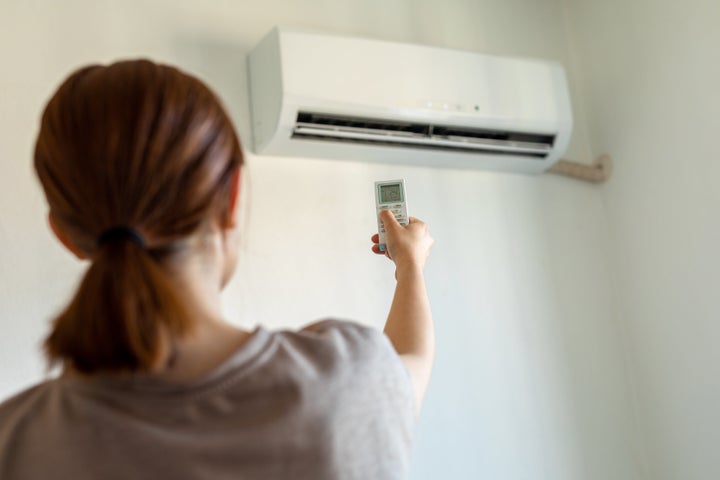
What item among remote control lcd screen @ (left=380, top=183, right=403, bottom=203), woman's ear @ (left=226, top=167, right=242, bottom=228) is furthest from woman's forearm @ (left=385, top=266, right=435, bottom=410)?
remote control lcd screen @ (left=380, top=183, right=403, bottom=203)

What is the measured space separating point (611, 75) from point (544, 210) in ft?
1.45

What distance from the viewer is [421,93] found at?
73.9 inches

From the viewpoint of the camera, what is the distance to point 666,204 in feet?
6.83

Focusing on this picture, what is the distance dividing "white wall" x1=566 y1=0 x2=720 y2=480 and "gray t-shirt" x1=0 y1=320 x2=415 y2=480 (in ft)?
5.06

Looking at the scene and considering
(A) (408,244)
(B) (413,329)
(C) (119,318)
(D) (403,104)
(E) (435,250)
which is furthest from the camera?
(E) (435,250)

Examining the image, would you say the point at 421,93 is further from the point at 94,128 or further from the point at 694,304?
the point at 94,128

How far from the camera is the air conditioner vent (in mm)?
1790

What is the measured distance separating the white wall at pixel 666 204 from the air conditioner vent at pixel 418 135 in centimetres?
29

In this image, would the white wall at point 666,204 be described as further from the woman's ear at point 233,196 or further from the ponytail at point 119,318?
the ponytail at point 119,318

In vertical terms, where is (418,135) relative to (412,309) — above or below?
above

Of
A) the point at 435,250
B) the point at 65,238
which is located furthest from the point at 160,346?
the point at 435,250

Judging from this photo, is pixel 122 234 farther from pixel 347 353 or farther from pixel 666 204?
pixel 666 204

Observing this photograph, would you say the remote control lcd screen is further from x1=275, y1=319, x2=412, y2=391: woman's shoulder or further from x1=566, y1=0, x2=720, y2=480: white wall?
x1=566, y1=0, x2=720, y2=480: white wall

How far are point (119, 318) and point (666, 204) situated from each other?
1.80m
